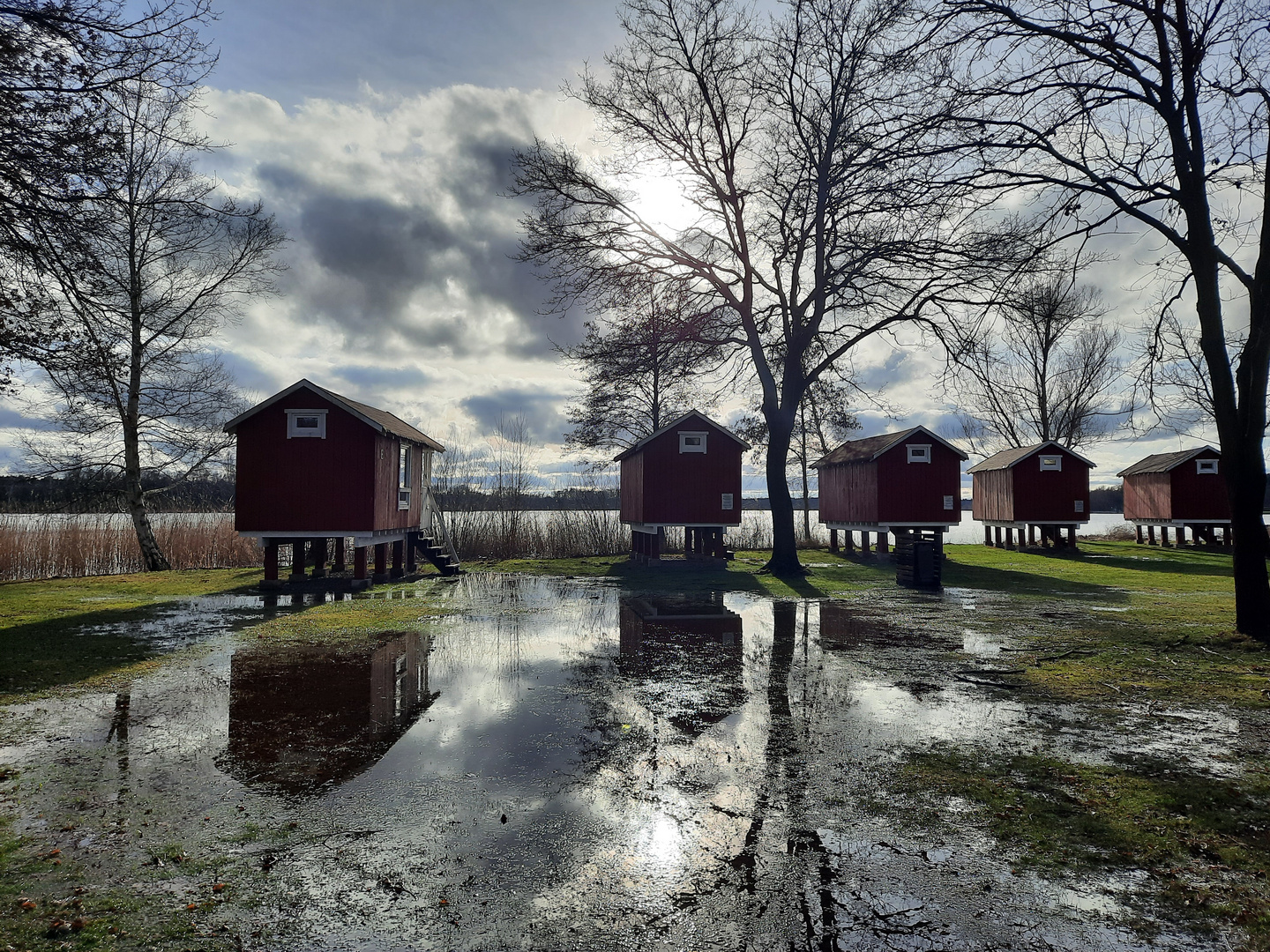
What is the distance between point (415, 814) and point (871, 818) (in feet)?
10.6

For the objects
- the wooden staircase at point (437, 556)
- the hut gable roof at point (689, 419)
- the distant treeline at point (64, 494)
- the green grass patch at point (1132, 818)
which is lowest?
the green grass patch at point (1132, 818)

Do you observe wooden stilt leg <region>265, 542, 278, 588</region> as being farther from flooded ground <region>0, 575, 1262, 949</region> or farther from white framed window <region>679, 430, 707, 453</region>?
white framed window <region>679, 430, 707, 453</region>

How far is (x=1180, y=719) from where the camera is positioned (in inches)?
310

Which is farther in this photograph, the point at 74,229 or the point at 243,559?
the point at 243,559

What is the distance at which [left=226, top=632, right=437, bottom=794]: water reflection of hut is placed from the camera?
256 inches

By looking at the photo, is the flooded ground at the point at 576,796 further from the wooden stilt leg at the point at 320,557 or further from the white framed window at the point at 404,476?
the white framed window at the point at 404,476

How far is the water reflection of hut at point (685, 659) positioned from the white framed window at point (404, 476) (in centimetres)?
985

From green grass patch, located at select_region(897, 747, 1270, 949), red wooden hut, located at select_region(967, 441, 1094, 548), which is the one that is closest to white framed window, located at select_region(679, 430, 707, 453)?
red wooden hut, located at select_region(967, 441, 1094, 548)

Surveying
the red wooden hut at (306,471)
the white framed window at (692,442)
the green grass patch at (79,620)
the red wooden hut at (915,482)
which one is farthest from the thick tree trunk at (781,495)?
the green grass patch at (79,620)

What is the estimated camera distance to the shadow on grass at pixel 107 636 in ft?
32.4

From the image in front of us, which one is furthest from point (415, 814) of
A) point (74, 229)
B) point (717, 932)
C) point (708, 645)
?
point (74, 229)

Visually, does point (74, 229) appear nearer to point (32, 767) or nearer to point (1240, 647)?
point (32, 767)

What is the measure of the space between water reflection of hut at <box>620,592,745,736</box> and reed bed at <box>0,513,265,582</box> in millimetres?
14406

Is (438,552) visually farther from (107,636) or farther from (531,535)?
(107,636)
